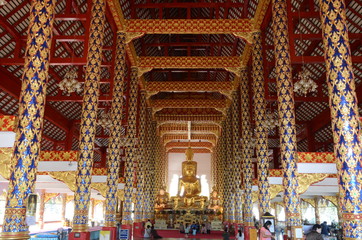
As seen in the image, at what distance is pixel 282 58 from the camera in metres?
9.80

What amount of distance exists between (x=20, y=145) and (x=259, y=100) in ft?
29.0

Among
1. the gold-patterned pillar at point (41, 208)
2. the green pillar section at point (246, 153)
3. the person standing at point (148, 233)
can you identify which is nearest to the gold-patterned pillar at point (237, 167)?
the green pillar section at point (246, 153)

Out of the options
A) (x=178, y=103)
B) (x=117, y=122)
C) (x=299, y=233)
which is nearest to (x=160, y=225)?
(x=178, y=103)

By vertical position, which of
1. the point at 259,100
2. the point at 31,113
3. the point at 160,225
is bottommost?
the point at 160,225

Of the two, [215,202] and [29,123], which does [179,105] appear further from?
[29,123]

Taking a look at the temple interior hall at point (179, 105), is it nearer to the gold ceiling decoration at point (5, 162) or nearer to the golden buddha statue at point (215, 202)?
the gold ceiling decoration at point (5, 162)

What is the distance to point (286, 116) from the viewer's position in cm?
932

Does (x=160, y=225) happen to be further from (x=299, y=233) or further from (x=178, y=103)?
(x=299, y=233)

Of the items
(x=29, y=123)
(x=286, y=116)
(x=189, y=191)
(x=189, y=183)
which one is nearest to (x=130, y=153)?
(x=286, y=116)

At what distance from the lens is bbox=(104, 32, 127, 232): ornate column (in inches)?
457

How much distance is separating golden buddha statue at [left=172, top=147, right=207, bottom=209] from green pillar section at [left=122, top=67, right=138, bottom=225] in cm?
1164

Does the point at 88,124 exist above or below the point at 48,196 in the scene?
above

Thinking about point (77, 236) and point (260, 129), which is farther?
point (260, 129)

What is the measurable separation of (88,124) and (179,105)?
13.6m
